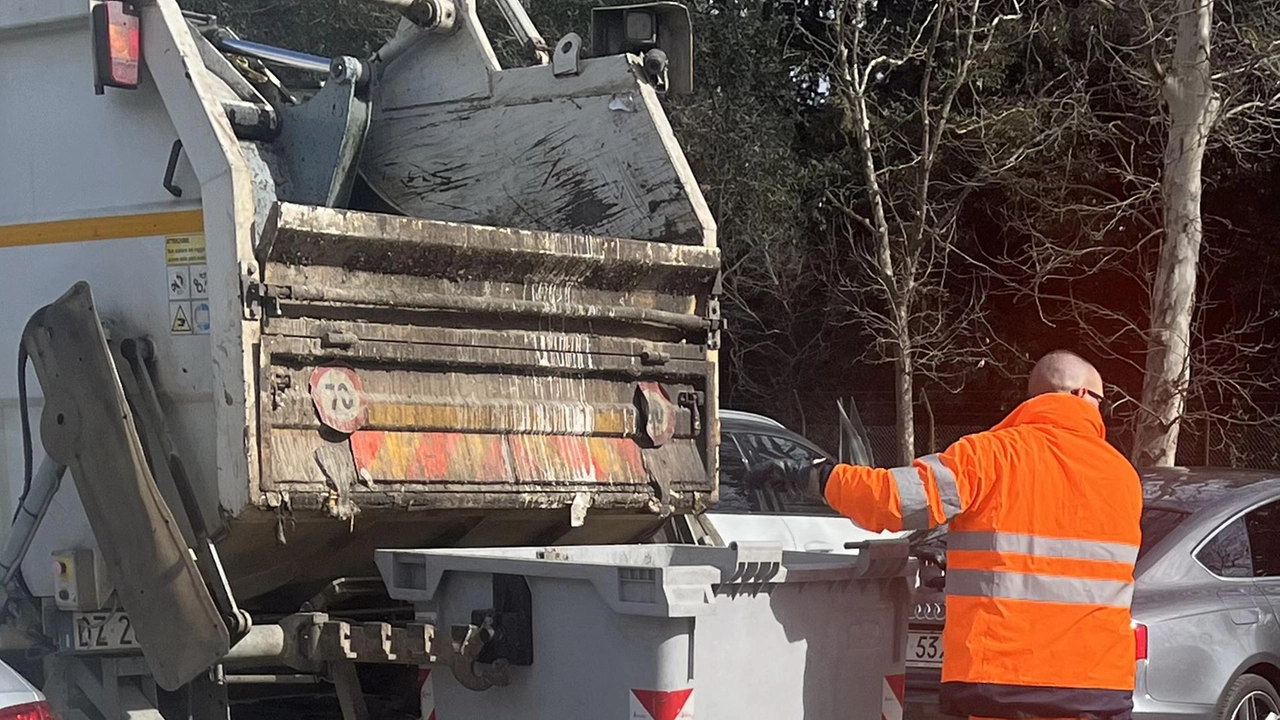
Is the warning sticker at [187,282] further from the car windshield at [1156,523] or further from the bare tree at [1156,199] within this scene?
the bare tree at [1156,199]

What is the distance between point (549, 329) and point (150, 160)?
1.19 meters

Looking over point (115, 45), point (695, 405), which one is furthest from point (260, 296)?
point (695, 405)

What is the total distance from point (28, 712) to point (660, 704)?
4.34 ft

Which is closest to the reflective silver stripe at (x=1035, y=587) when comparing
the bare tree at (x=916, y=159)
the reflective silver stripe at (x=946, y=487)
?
the reflective silver stripe at (x=946, y=487)

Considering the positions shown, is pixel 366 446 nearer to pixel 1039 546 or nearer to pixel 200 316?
pixel 200 316

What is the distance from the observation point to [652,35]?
5.18m

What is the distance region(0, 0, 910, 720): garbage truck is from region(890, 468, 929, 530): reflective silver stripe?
0.86 feet

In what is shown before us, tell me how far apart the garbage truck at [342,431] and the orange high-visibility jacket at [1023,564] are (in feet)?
0.85

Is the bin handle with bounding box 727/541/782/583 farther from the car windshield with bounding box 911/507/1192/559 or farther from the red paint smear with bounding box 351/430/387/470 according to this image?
the car windshield with bounding box 911/507/1192/559

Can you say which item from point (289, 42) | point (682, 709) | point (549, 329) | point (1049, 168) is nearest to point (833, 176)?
point (1049, 168)

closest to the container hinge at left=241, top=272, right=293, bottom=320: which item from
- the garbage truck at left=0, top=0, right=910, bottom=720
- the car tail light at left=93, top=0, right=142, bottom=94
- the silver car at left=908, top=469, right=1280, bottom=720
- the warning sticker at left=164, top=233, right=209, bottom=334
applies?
the garbage truck at left=0, top=0, right=910, bottom=720

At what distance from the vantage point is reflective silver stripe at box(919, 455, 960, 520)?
4023mm

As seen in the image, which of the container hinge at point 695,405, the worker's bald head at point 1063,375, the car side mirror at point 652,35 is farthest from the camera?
the car side mirror at point 652,35

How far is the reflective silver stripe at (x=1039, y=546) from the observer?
4090 mm
